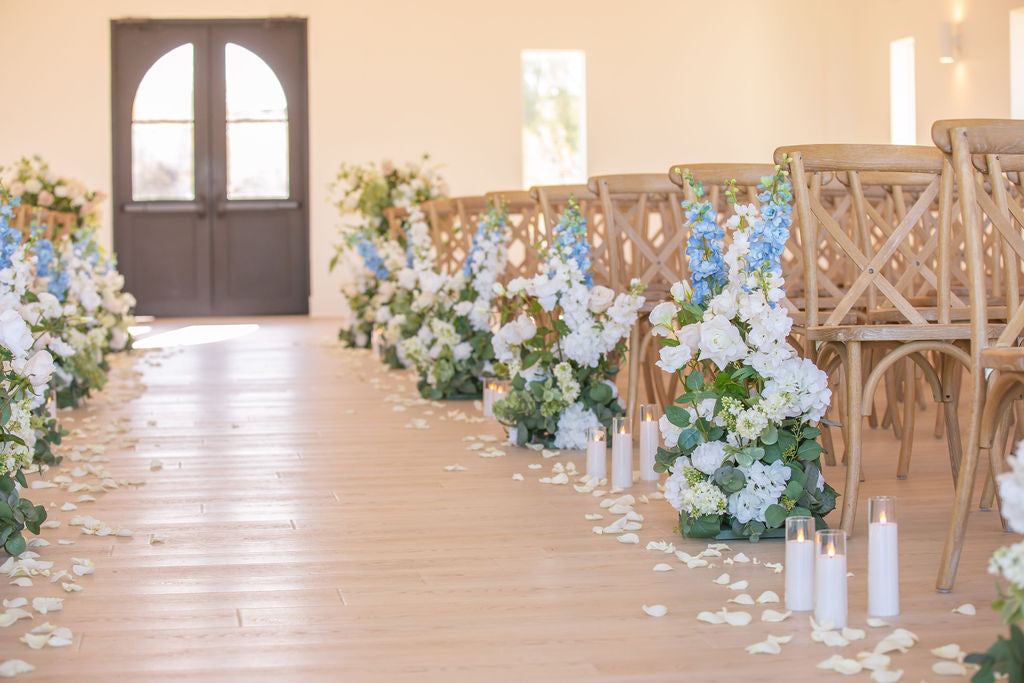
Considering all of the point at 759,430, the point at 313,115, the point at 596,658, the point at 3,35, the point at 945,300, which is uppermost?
the point at 3,35

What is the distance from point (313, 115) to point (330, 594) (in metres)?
9.85

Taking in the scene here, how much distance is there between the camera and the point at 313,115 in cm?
→ 1180

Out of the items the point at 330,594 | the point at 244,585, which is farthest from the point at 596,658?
the point at 244,585

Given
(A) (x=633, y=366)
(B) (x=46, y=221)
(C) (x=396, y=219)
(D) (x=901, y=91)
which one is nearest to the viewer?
(A) (x=633, y=366)

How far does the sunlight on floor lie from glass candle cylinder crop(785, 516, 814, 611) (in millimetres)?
7069

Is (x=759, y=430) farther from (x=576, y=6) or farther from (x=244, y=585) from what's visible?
(x=576, y=6)

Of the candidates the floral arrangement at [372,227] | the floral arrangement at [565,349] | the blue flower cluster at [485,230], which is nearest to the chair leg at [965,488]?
the floral arrangement at [565,349]

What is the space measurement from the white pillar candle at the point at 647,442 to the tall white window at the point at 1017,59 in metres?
6.39

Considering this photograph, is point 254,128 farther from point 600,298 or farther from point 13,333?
point 13,333

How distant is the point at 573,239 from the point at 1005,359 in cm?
211

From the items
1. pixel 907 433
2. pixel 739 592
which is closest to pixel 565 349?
pixel 907 433

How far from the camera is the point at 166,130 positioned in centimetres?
1178

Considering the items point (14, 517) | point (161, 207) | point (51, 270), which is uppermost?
point (161, 207)

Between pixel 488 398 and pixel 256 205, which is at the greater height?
pixel 256 205
